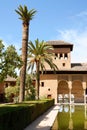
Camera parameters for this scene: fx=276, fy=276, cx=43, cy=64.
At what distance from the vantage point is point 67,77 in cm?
5681

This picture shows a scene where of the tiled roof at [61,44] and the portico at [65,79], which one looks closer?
the portico at [65,79]

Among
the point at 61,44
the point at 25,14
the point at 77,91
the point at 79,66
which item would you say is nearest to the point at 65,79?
the point at 77,91

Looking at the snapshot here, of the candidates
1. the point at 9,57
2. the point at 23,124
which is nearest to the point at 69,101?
the point at 9,57

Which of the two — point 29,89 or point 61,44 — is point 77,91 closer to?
point 61,44

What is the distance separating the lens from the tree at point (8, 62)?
20.1 m

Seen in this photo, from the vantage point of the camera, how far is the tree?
20141 mm

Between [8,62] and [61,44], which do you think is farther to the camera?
[61,44]

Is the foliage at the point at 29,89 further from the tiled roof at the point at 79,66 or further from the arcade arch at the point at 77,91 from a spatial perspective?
the arcade arch at the point at 77,91

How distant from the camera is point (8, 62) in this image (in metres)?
20.6

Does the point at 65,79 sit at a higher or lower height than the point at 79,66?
lower

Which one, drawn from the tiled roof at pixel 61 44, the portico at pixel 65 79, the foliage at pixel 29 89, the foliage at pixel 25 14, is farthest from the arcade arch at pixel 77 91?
the foliage at pixel 25 14

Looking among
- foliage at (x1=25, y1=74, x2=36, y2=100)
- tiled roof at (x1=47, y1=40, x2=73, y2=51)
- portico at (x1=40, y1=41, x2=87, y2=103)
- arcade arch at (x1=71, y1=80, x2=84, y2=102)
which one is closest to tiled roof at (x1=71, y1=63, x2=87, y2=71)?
portico at (x1=40, y1=41, x2=87, y2=103)

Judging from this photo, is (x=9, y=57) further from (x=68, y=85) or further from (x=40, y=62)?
(x=68, y=85)

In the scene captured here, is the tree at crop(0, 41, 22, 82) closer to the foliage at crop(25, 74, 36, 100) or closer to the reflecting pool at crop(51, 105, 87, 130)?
the reflecting pool at crop(51, 105, 87, 130)
